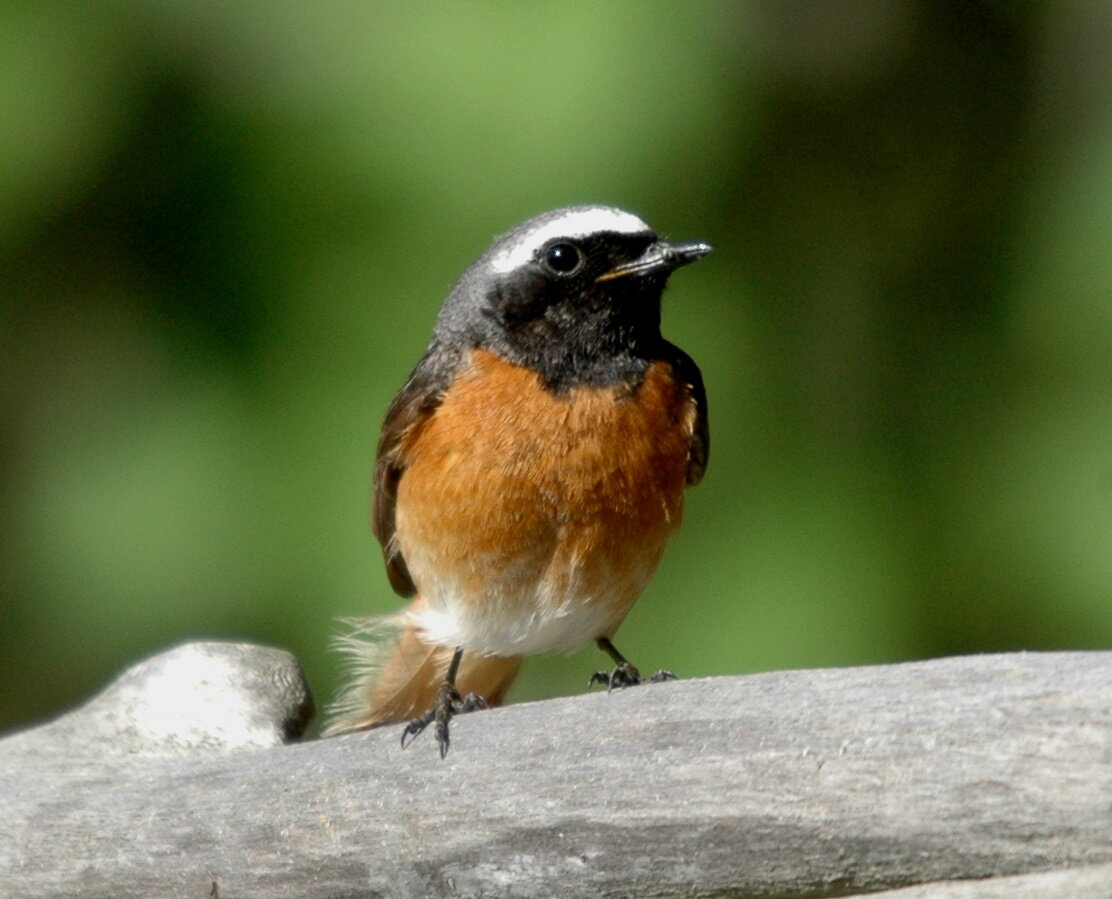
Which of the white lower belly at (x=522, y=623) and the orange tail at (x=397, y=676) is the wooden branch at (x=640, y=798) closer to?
the white lower belly at (x=522, y=623)

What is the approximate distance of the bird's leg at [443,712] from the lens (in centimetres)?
344

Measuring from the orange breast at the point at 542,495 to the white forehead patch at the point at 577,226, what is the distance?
0.30 meters

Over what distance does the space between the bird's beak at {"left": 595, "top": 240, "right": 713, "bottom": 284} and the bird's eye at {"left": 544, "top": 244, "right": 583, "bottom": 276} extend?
8 cm

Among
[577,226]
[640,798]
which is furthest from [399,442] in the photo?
[640,798]

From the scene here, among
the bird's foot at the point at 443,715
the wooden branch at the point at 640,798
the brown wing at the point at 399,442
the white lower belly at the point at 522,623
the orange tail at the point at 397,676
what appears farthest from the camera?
the orange tail at the point at 397,676

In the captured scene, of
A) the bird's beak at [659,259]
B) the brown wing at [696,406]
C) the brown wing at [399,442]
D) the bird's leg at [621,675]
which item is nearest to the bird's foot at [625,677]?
the bird's leg at [621,675]

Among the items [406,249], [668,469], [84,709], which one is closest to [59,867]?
[84,709]

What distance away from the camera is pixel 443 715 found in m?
3.59

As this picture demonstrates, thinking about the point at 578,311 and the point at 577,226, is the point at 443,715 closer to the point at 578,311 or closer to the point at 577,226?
the point at 578,311

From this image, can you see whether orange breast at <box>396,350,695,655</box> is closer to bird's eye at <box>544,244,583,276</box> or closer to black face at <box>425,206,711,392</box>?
black face at <box>425,206,711,392</box>

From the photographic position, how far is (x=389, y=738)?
3.47 meters

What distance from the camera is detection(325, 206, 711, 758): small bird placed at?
404 cm

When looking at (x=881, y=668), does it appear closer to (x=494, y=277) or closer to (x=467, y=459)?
(x=467, y=459)

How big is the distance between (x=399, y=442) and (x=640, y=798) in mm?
1674
